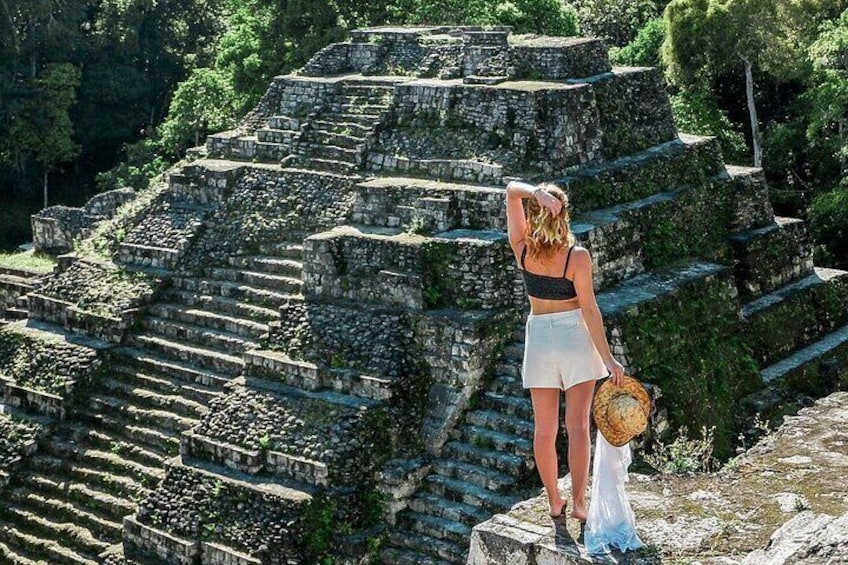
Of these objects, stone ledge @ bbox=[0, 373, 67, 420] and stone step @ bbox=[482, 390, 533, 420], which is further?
stone ledge @ bbox=[0, 373, 67, 420]

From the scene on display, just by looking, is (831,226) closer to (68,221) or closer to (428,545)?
(428,545)

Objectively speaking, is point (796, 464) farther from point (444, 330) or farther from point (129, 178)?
point (129, 178)

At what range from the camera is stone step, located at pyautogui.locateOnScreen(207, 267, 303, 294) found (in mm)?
16016

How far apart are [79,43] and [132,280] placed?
19.3 m

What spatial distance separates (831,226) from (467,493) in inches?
461

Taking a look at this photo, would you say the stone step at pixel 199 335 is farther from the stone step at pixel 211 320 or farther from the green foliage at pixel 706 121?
the green foliage at pixel 706 121

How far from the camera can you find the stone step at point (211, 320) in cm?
1567

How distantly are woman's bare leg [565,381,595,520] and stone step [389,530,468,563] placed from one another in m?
3.42

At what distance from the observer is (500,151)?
15695 millimetres

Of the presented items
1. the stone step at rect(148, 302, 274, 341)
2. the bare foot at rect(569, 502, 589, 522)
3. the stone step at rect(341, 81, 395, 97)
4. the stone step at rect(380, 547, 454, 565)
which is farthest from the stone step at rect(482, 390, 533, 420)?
the stone step at rect(341, 81, 395, 97)

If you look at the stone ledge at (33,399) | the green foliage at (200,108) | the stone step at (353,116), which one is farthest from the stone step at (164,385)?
the green foliage at (200,108)

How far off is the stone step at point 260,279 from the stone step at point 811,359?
5715mm

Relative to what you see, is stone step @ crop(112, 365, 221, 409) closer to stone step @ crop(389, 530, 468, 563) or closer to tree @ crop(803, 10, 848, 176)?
stone step @ crop(389, 530, 468, 563)

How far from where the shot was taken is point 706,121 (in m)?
23.9
